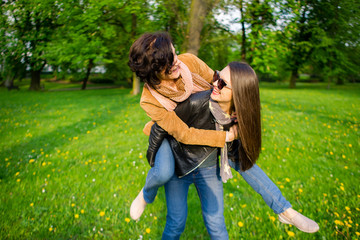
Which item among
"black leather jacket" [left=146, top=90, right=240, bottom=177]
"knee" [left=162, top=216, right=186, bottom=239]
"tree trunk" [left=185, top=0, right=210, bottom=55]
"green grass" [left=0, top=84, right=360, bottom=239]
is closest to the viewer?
"black leather jacket" [left=146, top=90, right=240, bottom=177]

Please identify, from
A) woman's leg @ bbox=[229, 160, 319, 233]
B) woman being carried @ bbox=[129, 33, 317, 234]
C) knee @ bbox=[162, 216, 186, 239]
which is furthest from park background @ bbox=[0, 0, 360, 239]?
woman being carried @ bbox=[129, 33, 317, 234]

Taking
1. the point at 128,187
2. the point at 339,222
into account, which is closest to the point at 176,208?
the point at 128,187

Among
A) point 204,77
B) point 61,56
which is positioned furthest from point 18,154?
point 61,56

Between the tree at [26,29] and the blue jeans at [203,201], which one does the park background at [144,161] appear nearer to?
the blue jeans at [203,201]

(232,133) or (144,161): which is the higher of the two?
(232,133)

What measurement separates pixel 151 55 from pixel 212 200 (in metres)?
1.41

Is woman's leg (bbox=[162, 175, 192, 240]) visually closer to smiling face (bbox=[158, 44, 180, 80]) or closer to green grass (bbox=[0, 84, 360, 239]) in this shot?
green grass (bbox=[0, 84, 360, 239])

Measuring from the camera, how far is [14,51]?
10.7 m

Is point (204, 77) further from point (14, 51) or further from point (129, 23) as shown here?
point (129, 23)

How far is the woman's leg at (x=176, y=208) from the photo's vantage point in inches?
78.5

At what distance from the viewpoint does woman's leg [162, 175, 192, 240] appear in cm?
200

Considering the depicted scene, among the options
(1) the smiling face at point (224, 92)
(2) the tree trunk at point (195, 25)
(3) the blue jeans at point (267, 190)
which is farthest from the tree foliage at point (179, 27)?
(3) the blue jeans at point (267, 190)

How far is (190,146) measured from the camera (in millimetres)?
1938

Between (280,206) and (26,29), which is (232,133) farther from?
(26,29)
